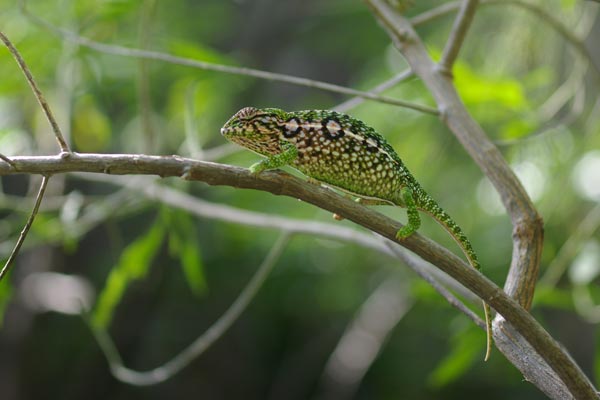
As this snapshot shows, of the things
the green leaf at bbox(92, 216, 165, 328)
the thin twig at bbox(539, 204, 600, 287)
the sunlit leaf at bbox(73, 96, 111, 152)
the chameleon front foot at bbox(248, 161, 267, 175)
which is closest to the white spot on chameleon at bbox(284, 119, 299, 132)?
the chameleon front foot at bbox(248, 161, 267, 175)

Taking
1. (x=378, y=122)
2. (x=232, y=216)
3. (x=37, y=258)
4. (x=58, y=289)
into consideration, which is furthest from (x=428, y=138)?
(x=37, y=258)

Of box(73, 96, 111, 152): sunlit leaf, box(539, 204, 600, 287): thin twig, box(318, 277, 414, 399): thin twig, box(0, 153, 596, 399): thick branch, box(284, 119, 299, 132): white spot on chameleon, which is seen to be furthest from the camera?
box(318, 277, 414, 399): thin twig

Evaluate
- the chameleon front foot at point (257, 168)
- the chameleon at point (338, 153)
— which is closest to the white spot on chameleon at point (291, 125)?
the chameleon at point (338, 153)

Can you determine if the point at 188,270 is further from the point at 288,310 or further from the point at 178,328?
the point at 178,328

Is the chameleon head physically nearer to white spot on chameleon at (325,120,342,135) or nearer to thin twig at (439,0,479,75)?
white spot on chameleon at (325,120,342,135)

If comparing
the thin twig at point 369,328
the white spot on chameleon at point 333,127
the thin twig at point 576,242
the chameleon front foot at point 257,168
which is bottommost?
the chameleon front foot at point 257,168

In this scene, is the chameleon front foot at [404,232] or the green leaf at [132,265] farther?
the green leaf at [132,265]

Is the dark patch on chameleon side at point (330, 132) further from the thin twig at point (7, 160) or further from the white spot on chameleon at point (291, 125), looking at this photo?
the thin twig at point (7, 160)

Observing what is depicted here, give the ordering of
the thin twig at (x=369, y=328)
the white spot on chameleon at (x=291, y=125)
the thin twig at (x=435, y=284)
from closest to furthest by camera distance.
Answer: the thin twig at (x=435, y=284) → the white spot on chameleon at (x=291, y=125) → the thin twig at (x=369, y=328)
